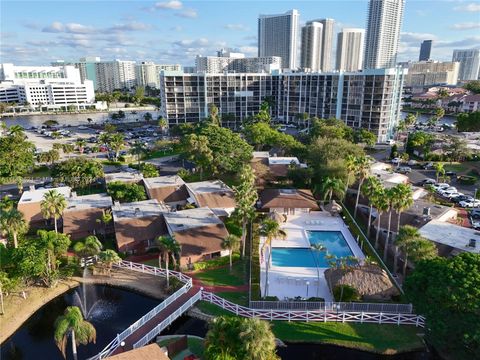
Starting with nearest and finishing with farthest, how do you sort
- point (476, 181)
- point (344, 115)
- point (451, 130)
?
point (476, 181) → point (344, 115) → point (451, 130)

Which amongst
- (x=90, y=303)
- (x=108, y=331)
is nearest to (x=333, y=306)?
(x=108, y=331)

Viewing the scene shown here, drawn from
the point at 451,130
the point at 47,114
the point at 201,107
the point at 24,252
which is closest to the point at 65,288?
the point at 24,252

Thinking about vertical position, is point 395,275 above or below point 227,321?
below

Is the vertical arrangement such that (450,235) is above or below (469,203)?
above

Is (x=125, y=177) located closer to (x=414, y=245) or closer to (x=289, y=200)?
(x=289, y=200)

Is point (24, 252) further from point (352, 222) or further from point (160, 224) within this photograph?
point (352, 222)

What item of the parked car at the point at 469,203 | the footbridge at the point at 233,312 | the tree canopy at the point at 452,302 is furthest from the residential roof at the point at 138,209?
the parked car at the point at 469,203
